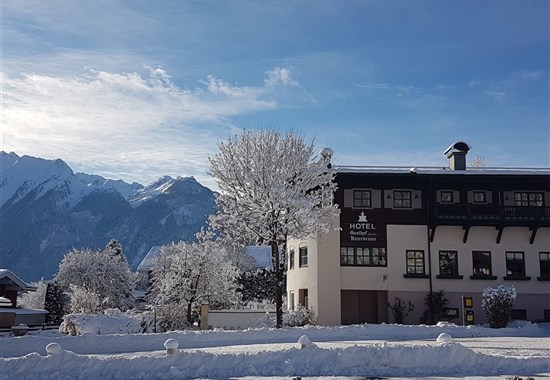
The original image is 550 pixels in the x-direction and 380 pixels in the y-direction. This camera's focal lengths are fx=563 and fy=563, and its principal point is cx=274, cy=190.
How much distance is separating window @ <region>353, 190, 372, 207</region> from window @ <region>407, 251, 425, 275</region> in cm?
399

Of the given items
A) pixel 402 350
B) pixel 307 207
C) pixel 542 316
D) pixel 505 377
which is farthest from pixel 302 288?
pixel 505 377

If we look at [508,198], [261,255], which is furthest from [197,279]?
[261,255]

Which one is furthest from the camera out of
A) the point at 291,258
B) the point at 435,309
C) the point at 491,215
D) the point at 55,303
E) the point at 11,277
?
the point at 55,303

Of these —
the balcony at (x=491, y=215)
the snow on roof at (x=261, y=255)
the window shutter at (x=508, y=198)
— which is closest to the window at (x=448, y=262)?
the balcony at (x=491, y=215)

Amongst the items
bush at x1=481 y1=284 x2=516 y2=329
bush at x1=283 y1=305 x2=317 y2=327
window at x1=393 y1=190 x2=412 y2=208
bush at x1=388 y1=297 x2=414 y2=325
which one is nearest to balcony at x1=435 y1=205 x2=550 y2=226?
window at x1=393 y1=190 x2=412 y2=208

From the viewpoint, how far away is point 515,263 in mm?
34719

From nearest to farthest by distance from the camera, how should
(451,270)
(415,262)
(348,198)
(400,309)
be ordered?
1. (400,309)
2. (451,270)
3. (415,262)
4. (348,198)

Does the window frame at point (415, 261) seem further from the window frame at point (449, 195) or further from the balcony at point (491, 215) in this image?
the window frame at point (449, 195)

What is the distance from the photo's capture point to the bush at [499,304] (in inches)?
1086

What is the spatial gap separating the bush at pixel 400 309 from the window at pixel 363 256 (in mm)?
2403

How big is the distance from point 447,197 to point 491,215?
2.80 metres

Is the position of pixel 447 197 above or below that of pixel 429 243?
above

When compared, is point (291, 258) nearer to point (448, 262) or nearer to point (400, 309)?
point (400, 309)

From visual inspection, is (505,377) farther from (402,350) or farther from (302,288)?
(302,288)
